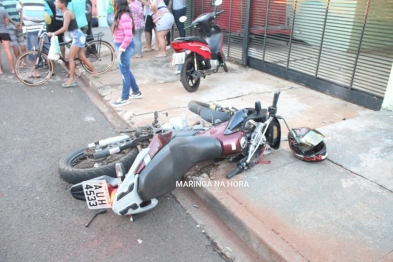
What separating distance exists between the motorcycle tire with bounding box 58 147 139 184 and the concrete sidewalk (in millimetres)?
699

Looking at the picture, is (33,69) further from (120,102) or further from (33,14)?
(120,102)

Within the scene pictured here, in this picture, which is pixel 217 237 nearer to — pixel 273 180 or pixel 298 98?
pixel 273 180

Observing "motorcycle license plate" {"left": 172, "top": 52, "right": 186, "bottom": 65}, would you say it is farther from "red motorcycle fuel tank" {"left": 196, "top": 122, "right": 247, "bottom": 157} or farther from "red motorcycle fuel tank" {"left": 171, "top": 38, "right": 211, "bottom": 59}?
"red motorcycle fuel tank" {"left": 196, "top": 122, "right": 247, "bottom": 157}

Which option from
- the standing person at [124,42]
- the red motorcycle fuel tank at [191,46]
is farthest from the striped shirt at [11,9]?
the red motorcycle fuel tank at [191,46]

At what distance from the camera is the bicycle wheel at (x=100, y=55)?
822 centimetres

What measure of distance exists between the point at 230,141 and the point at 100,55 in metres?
6.37

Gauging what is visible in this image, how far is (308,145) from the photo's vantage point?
12.4 feet

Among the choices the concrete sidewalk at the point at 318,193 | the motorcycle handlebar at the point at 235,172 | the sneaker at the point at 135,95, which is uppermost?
the motorcycle handlebar at the point at 235,172

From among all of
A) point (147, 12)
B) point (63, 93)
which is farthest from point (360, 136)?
point (147, 12)

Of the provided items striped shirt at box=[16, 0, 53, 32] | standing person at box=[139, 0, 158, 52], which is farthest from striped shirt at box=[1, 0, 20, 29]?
standing person at box=[139, 0, 158, 52]

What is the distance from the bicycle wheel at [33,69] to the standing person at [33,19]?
70 millimetres

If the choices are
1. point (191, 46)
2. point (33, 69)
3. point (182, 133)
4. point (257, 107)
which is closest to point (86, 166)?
point (182, 133)

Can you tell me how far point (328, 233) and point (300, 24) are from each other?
5.04m

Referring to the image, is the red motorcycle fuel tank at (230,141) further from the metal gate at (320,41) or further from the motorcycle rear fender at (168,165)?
the metal gate at (320,41)
